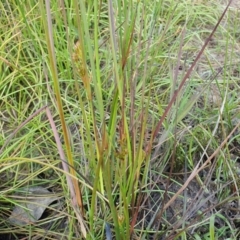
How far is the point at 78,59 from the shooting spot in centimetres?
84

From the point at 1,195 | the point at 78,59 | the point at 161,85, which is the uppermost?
the point at 78,59

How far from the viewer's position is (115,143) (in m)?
1.27

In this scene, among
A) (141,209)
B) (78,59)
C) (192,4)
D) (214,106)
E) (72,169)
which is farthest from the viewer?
(192,4)

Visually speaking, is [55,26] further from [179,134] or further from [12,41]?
[179,134]

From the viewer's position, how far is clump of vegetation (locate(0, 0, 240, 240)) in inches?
40.4

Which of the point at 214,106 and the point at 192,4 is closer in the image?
the point at 214,106

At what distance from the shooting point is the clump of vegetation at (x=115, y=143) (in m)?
1.03

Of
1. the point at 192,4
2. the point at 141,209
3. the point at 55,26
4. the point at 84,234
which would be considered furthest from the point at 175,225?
the point at 192,4

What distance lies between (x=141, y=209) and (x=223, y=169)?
0.82ft

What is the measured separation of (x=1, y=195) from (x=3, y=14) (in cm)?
73

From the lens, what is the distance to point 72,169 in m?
1.06

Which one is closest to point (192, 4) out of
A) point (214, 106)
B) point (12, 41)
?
point (214, 106)

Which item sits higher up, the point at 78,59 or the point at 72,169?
the point at 78,59

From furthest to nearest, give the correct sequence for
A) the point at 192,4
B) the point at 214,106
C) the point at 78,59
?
the point at 192,4 < the point at 214,106 < the point at 78,59
